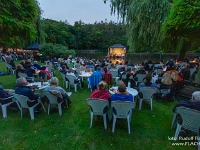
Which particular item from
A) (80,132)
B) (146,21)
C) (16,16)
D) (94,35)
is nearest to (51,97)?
(80,132)

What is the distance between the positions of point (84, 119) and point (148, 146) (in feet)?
5.37

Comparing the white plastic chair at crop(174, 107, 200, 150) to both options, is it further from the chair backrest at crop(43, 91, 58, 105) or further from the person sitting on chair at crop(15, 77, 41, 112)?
the person sitting on chair at crop(15, 77, 41, 112)

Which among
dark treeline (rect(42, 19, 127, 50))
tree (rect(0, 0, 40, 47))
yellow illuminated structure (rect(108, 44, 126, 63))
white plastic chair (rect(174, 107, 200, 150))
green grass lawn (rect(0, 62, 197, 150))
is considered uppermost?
dark treeline (rect(42, 19, 127, 50))

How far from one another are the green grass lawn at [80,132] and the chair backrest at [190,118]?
42 cm

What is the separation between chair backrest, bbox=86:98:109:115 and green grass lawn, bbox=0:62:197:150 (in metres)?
0.44

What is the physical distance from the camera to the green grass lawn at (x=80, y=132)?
105 inches

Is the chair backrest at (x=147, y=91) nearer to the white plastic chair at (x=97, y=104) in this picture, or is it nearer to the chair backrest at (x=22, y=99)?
the white plastic chair at (x=97, y=104)

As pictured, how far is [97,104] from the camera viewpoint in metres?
3.03

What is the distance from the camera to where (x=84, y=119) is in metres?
3.63

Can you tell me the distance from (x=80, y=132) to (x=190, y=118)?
2.16 meters

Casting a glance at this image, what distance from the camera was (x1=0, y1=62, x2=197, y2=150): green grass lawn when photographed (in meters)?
2.66

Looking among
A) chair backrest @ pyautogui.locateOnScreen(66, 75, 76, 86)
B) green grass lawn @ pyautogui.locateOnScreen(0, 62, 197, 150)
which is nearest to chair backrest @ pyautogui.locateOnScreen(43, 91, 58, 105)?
green grass lawn @ pyautogui.locateOnScreen(0, 62, 197, 150)

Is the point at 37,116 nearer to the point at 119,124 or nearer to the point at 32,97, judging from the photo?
the point at 32,97

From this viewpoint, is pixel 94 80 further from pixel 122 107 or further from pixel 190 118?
pixel 190 118
